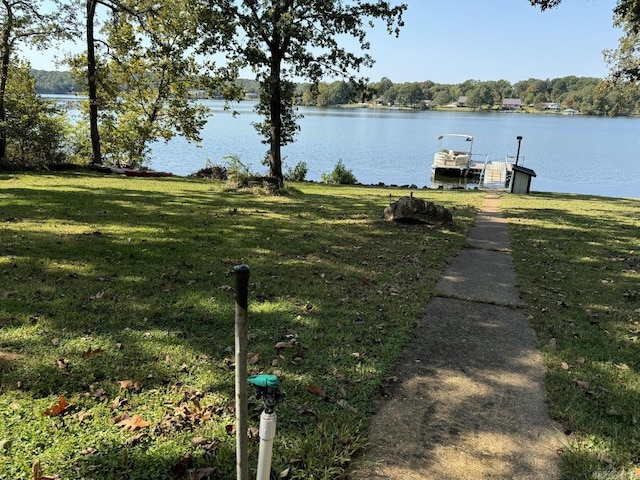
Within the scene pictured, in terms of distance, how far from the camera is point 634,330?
468 cm

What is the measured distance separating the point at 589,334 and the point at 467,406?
219cm

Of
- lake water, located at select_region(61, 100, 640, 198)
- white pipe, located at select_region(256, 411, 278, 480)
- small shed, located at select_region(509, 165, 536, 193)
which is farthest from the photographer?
lake water, located at select_region(61, 100, 640, 198)

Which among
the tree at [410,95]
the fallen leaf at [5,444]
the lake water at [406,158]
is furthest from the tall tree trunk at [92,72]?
the tree at [410,95]

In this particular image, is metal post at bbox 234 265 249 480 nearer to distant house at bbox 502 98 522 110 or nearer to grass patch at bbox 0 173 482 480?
grass patch at bbox 0 173 482 480

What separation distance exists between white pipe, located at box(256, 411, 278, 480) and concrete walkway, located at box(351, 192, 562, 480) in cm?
79

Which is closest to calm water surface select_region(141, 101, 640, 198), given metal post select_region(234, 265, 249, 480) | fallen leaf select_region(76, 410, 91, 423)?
fallen leaf select_region(76, 410, 91, 423)

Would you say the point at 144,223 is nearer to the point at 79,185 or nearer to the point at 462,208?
the point at 79,185

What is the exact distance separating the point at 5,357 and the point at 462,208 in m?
12.2

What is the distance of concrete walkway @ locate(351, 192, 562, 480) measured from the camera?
2.62 m

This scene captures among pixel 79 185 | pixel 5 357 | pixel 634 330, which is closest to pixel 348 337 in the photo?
pixel 5 357

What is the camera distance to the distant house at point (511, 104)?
150 metres

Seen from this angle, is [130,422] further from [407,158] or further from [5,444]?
[407,158]

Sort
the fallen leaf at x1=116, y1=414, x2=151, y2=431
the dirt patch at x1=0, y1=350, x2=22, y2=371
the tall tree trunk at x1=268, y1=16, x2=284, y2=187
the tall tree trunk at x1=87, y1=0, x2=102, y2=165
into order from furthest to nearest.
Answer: the tall tree trunk at x1=87, y1=0, x2=102, y2=165 → the tall tree trunk at x1=268, y1=16, x2=284, y2=187 → the dirt patch at x1=0, y1=350, x2=22, y2=371 → the fallen leaf at x1=116, y1=414, x2=151, y2=431

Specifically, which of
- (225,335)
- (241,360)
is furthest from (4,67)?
(241,360)
